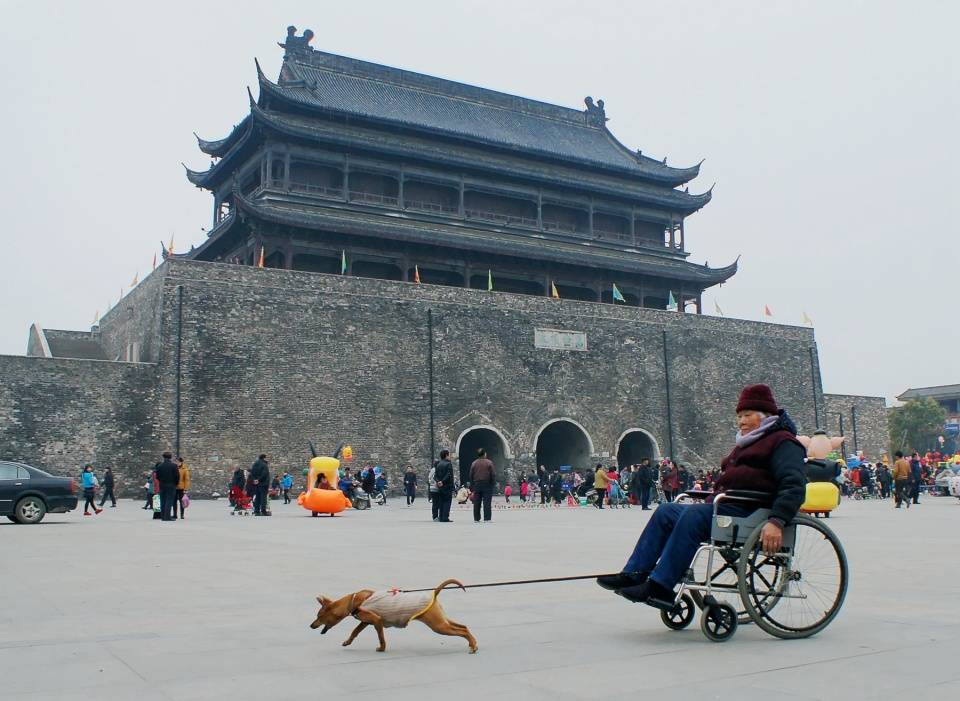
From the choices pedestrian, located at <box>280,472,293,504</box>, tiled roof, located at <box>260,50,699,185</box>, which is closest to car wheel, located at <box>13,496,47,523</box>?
pedestrian, located at <box>280,472,293,504</box>

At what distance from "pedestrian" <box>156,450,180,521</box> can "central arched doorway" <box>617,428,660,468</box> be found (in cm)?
1820

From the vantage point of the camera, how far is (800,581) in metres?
4.29

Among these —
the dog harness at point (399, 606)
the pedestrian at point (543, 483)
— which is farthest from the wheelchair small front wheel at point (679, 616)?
the pedestrian at point (543, 483)

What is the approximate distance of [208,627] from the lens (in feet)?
14.8

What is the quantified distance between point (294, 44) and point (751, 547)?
31.0 meters

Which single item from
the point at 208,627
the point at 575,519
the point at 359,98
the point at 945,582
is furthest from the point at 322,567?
the point at 359,98

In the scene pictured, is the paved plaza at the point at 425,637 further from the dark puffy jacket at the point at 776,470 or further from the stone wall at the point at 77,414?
the stone wall at the point at 77,414

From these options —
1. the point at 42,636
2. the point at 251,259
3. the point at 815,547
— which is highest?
the point at 251,259

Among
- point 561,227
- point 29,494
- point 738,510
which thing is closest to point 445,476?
point 29,494

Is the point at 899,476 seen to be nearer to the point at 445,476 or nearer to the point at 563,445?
the point at 445,476

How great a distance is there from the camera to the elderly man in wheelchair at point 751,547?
4.00 metres

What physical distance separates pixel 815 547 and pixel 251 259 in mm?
26151

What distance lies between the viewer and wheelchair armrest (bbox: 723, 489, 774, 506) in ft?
13.6

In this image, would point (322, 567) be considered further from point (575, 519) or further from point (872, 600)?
point (575, 519)
